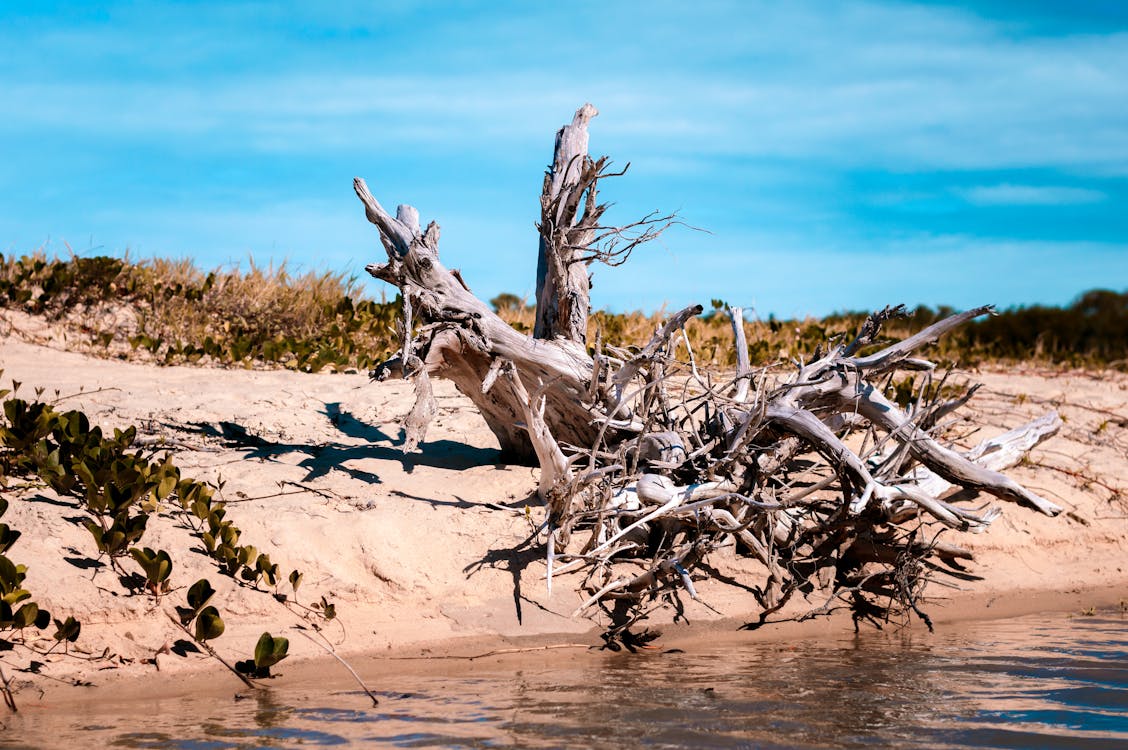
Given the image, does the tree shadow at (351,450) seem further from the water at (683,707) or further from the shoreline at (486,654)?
the water at (683,707)

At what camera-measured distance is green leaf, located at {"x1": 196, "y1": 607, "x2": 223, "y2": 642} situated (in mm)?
5383

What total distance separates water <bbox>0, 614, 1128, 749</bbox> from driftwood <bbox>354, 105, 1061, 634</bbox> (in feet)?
2.05

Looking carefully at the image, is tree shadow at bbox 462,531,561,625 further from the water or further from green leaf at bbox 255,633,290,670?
green leaf at bbox 255,633,290,670

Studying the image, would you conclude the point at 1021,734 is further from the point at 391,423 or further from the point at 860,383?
the point at 391,423

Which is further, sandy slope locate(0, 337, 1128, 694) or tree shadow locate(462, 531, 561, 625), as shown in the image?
tree shadow locate(462, 531, 561, 625)

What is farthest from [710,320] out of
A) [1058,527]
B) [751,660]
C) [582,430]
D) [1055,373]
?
[751,660]

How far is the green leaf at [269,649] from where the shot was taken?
17.5 ft

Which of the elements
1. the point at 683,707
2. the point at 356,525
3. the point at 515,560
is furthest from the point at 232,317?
the point at 683,707

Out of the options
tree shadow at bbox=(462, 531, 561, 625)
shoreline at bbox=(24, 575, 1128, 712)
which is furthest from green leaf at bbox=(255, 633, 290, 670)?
tree shadow at bbox=(462, 531, 561, 625)

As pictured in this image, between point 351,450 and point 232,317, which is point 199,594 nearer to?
point 351,450

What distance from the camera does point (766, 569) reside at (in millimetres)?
7008

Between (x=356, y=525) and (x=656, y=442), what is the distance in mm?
1983

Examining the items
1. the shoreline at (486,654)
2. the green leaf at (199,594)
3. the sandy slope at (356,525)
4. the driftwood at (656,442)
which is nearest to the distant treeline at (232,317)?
the sandy slope at (356,525)

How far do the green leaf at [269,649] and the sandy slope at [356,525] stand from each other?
259 millimetres
